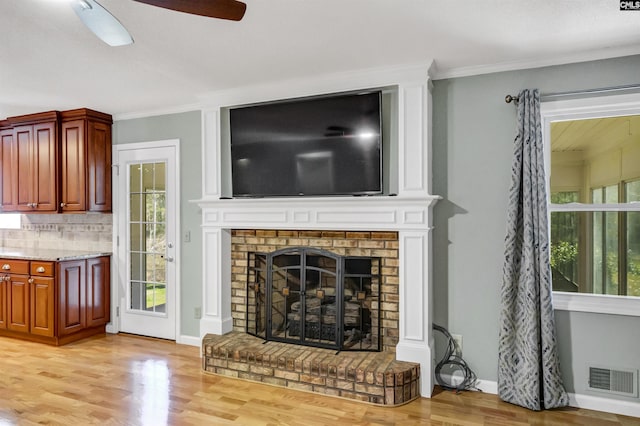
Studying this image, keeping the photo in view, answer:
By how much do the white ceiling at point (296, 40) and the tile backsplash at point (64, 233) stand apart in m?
1.69

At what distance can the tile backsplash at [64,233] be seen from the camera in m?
4.71

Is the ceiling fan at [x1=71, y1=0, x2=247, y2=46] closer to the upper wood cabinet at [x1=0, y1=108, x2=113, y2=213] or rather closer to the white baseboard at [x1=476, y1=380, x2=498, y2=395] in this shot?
the upper wood cabinet at [x1=0, y1=108, x2=113, y2=213]

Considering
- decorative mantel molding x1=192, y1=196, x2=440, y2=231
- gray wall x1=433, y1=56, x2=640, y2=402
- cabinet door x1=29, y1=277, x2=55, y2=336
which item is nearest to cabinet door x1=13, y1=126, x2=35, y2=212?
cabinet door x1=29, y1=277, x2=55, y2=336

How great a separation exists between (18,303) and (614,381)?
17.6ft

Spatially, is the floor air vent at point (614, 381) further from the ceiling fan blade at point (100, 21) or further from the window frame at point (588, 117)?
the ceiling fan blade at point (100, 21)

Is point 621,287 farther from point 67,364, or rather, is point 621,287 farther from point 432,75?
point 67,364

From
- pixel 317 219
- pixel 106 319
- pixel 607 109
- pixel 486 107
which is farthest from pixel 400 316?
pixel 106 319

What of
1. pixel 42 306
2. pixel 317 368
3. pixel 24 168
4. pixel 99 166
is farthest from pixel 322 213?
pixel 24 168

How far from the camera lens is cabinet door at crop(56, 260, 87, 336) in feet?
13.5

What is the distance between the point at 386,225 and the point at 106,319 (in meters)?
3.42

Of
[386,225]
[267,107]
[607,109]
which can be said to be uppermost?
[267,107]

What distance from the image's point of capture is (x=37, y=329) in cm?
416

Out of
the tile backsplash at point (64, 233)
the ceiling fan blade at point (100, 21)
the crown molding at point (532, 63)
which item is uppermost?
the crown molding at point (532, 63)

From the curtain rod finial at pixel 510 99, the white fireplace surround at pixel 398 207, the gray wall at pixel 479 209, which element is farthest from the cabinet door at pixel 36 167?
the curtain rod finial at pixel 510 99
